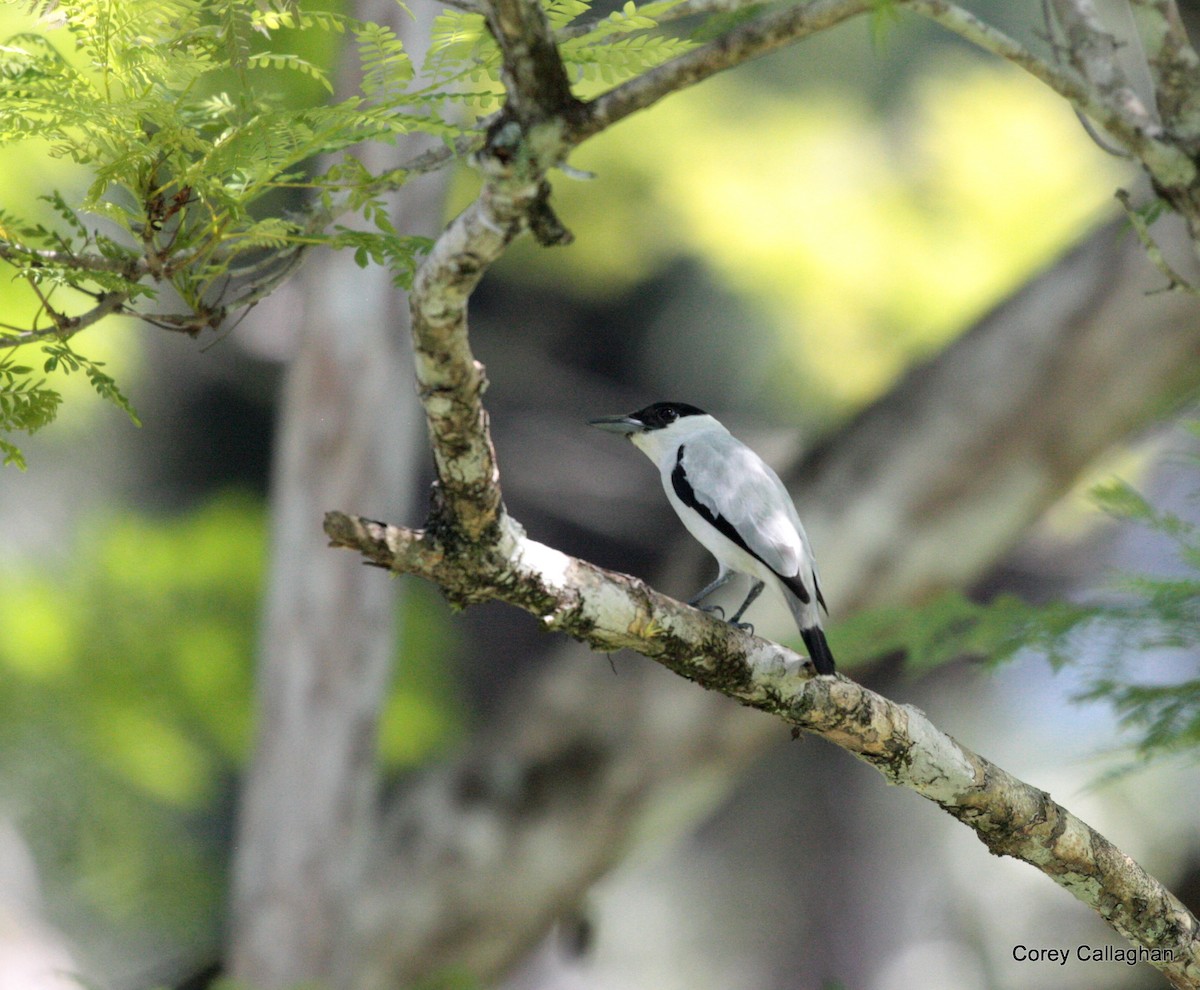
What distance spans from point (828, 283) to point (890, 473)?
6.35ft

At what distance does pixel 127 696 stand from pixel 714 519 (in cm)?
459

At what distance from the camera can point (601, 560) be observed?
9016 millimetres

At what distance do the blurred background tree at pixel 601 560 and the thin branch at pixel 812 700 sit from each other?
2158 mm

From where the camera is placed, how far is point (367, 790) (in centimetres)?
601

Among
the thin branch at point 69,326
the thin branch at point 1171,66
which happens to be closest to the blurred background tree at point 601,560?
the thin branch at point 1171,66

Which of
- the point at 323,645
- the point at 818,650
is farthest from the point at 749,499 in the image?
the point at 323,645

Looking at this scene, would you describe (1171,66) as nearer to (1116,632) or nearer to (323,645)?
(1116,632)

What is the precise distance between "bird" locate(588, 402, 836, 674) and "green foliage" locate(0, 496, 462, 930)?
4221 millimetres

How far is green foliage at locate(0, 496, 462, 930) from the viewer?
6715mm

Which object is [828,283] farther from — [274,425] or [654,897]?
[654,897]

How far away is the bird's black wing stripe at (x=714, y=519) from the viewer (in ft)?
10.0

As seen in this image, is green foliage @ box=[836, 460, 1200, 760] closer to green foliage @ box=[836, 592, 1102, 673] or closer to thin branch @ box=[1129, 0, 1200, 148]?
green foliage @ box=[836, 592, 1102, 673]

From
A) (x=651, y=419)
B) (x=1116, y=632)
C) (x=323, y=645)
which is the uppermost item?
(x=651, y=419)

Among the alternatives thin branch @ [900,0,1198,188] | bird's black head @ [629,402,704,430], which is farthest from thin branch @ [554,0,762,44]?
bird's black head @ [629,402,704,430]
